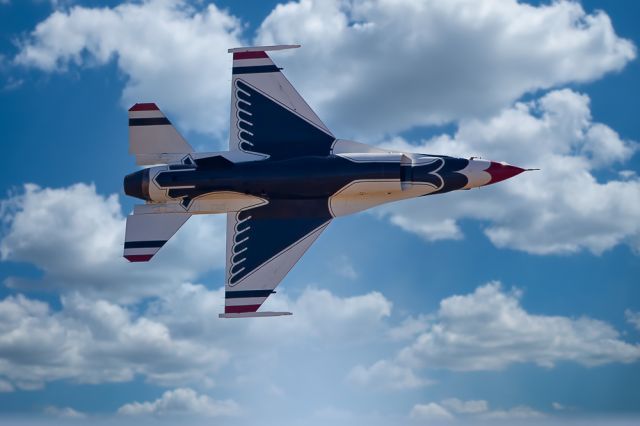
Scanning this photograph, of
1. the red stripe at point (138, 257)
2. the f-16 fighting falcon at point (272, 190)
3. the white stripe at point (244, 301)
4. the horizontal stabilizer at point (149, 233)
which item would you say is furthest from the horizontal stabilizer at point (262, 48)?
the white stripe at point (244, 301)

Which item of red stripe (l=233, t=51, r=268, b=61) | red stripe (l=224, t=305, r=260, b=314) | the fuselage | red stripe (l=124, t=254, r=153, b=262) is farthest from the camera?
red stripe (l=233, t=51, r=268, b=61)

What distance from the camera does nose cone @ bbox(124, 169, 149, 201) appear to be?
29844 millimetres

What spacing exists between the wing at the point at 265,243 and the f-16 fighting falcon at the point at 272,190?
0.04 metres

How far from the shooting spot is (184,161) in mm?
30250

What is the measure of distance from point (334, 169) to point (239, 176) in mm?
3792

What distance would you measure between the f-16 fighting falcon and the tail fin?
0.17 meters

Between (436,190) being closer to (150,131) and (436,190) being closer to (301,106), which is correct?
(301,106)

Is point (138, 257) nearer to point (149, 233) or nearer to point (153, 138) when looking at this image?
point (149, 233)

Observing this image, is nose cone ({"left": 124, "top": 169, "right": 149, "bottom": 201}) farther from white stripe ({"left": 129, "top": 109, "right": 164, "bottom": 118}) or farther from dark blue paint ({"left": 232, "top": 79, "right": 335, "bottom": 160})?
dark blue paint ({"left": 232, "top": 79, "right": 335, "bottom": 160})

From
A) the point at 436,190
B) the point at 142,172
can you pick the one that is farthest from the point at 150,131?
the point at 436,190

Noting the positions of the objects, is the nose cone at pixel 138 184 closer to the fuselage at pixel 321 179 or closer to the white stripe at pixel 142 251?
the fuselage at pixel 321 179

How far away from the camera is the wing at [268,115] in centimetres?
3064

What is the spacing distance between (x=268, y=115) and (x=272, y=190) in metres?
3.90

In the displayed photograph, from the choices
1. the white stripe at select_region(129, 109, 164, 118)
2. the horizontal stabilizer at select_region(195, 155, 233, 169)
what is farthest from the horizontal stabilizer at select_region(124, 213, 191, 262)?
the white stripe at select_region(129, 109, 164, 118)
